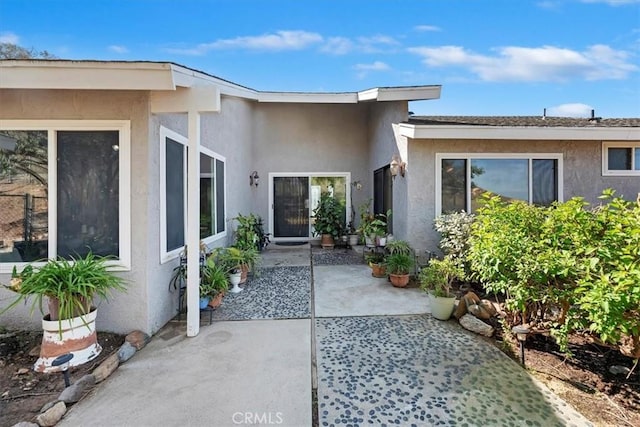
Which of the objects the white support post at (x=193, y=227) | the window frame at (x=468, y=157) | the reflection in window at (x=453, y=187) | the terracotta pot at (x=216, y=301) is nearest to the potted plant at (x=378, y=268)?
the window frame at (x=468, y=157)

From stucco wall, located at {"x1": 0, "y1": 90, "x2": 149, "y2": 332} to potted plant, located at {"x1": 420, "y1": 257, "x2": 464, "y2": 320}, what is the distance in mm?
3914

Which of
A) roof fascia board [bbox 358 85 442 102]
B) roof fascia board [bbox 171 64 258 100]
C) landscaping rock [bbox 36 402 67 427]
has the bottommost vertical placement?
landscaping rock [bbox 36 402 67 427]

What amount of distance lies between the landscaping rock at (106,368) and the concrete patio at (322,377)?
0.08 m

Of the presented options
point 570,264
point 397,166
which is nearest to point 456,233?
point 397,166

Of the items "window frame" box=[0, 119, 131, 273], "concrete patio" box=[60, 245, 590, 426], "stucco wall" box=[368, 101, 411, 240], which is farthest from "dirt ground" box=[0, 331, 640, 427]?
"stucco wall" box=[368, 101, 411, 240]

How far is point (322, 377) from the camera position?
2916 millimetres

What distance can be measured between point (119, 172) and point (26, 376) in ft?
7.57

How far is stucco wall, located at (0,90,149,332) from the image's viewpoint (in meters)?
3.61

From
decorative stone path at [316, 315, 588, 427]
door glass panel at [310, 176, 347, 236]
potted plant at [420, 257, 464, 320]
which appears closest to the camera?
decorative stone path at [316, 315, 588, 427]

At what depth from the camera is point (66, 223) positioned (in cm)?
371

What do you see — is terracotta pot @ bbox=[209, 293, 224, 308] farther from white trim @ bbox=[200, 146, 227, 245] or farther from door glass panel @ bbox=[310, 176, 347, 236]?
door glass panel @ bbox=[310, 176, 347, 236]

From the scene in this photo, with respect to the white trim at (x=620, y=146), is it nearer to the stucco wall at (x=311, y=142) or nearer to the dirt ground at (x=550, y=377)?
the dirt ground at (x=550, y=377)

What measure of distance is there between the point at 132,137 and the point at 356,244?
7126 millimetres

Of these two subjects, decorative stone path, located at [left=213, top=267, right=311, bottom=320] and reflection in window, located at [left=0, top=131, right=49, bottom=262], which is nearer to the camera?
reflection in window, located at [left=0, top=131, right=49, bottom=262]
